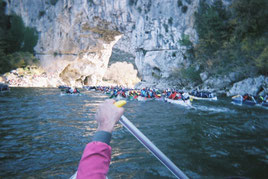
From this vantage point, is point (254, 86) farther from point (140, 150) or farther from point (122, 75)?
point (122, 75)

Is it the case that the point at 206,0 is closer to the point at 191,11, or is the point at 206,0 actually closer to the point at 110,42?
the point at 191,11

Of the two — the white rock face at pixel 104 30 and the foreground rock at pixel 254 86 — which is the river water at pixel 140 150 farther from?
the white rock face at pixel 104 30

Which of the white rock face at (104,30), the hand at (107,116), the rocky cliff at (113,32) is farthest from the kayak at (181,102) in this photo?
the white rock face at (104,30)

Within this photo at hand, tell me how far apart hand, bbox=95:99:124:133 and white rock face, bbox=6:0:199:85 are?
3484 centimetres

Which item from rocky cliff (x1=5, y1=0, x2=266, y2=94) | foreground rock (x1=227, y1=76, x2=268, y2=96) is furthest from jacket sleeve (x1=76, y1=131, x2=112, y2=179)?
rocky cliff (x1=5, y1=0, x2=266, y2=94)

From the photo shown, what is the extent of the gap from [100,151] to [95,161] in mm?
55

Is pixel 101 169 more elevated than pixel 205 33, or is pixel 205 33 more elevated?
pixel 205 33

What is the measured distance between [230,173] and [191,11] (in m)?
34.9

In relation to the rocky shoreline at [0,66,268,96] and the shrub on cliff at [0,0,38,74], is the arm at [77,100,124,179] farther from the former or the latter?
the shrub on cliff at [0,0,38,74]

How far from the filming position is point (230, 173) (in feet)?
11.3

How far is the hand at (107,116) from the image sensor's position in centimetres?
106

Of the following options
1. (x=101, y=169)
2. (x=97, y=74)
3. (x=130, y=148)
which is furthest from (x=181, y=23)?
(x=101, y=169)

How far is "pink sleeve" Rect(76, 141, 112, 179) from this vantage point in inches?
34.0

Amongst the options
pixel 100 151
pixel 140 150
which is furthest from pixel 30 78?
pixel 100 151
